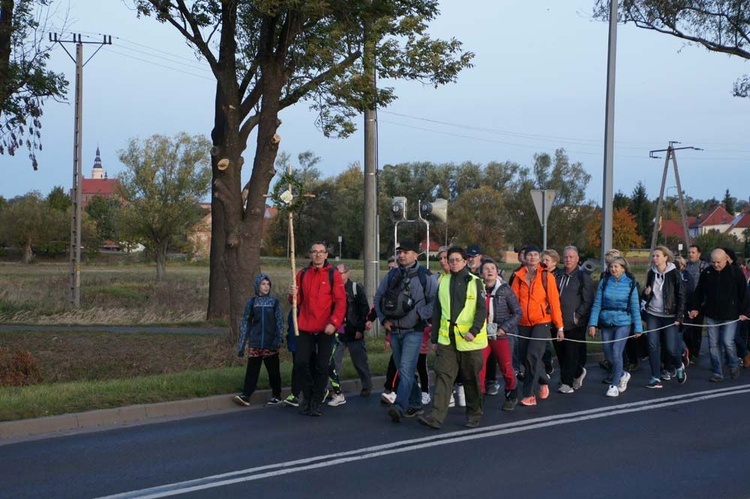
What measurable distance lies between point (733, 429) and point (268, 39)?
9.84 metres

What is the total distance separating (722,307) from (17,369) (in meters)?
10.1

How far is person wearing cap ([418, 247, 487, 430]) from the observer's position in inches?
367

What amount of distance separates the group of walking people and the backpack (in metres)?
0.01

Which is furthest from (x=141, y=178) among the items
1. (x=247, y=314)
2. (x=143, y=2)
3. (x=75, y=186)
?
(x=247, y=314)

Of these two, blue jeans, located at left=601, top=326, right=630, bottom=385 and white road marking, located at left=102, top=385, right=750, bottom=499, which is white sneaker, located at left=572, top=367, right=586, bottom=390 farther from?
white road marking, located at left=102, top=385, right=750, bottom=499

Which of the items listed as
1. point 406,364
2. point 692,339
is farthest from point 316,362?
point 692,339

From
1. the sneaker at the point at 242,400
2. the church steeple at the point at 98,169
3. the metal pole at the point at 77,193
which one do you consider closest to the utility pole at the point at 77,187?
the metal pole at the point at 77,193

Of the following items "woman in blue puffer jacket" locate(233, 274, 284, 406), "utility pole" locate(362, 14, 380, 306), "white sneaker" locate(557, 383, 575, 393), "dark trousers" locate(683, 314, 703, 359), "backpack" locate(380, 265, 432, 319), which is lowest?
"white sneaker" locate(557, 383, 575, 393)

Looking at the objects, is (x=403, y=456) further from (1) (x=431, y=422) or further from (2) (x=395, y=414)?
(2) (x=395, y=414)

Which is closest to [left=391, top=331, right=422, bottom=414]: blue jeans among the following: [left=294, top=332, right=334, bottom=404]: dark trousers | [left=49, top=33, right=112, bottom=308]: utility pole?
[left=294, top=332, right=334, bottom=404]: dark trousers

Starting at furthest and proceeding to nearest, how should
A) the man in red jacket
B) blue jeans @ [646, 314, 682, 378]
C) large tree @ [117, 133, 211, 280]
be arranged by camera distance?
large tree @ [117, 133, 211, 280], blue jeans @ [646, 314, 682, 378], the man in red jacket

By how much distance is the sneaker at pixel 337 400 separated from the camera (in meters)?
11.1

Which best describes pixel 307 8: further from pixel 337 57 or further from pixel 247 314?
pixel 247 314

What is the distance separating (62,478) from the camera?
7520mm
